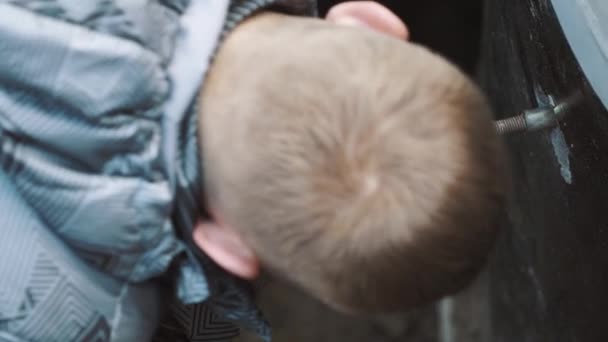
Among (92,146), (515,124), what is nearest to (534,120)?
(515,124)

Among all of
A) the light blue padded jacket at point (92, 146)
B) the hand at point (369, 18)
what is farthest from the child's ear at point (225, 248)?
the hand at point (369, 18)

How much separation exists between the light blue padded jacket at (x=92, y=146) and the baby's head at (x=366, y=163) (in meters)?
0.04

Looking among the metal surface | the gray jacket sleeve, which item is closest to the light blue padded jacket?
the gray jacket sleeve

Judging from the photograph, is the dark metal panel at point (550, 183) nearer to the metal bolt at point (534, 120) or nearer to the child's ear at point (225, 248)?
the metal bolt at point (534, 120)

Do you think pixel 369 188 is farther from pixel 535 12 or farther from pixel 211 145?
pixel 535 12

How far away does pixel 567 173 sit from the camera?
612 mm

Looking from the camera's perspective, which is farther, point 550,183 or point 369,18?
point 550,183

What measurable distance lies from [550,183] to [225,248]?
290mm

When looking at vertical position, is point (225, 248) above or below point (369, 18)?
below

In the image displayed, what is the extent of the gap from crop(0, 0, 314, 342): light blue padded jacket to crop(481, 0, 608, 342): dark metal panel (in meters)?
0.22

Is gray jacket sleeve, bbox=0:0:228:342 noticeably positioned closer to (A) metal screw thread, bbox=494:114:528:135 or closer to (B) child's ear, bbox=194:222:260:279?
(B) child's ear, bbox=194:222:260:279

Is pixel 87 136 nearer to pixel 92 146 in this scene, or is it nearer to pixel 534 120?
pixel 92 146

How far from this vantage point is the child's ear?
0.51 m

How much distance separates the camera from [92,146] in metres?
0.47
